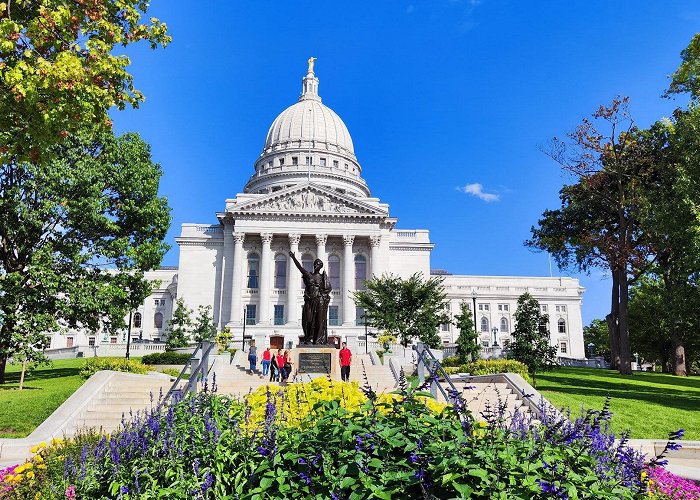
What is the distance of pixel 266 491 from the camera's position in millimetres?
4992

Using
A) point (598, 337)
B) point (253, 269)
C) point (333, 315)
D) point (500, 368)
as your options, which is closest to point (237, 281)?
point (253, 269)

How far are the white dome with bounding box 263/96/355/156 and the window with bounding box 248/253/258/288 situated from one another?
2777 centimetres

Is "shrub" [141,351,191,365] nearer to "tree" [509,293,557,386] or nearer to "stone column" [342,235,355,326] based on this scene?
"tree" [509,293,557,386]

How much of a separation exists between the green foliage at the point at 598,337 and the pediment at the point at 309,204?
4959 cm

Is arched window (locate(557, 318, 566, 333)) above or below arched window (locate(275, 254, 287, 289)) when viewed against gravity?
below

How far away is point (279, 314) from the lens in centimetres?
6425

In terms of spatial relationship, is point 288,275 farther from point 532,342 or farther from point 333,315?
point 532,342

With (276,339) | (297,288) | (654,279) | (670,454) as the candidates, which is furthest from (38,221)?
(654,279)

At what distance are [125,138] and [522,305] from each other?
2346cm

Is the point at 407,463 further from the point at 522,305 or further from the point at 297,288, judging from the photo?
the point at 297,288

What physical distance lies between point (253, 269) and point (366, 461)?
207 feet

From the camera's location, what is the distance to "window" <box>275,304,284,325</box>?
63.8 meters

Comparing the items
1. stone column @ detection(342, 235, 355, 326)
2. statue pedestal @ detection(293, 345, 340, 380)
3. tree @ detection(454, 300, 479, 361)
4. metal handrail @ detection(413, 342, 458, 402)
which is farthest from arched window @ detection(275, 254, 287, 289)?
metal handrail @ detection(413, 342, 458, 402)

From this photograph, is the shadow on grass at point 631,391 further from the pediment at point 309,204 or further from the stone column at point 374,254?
the pediment at point 309,204
